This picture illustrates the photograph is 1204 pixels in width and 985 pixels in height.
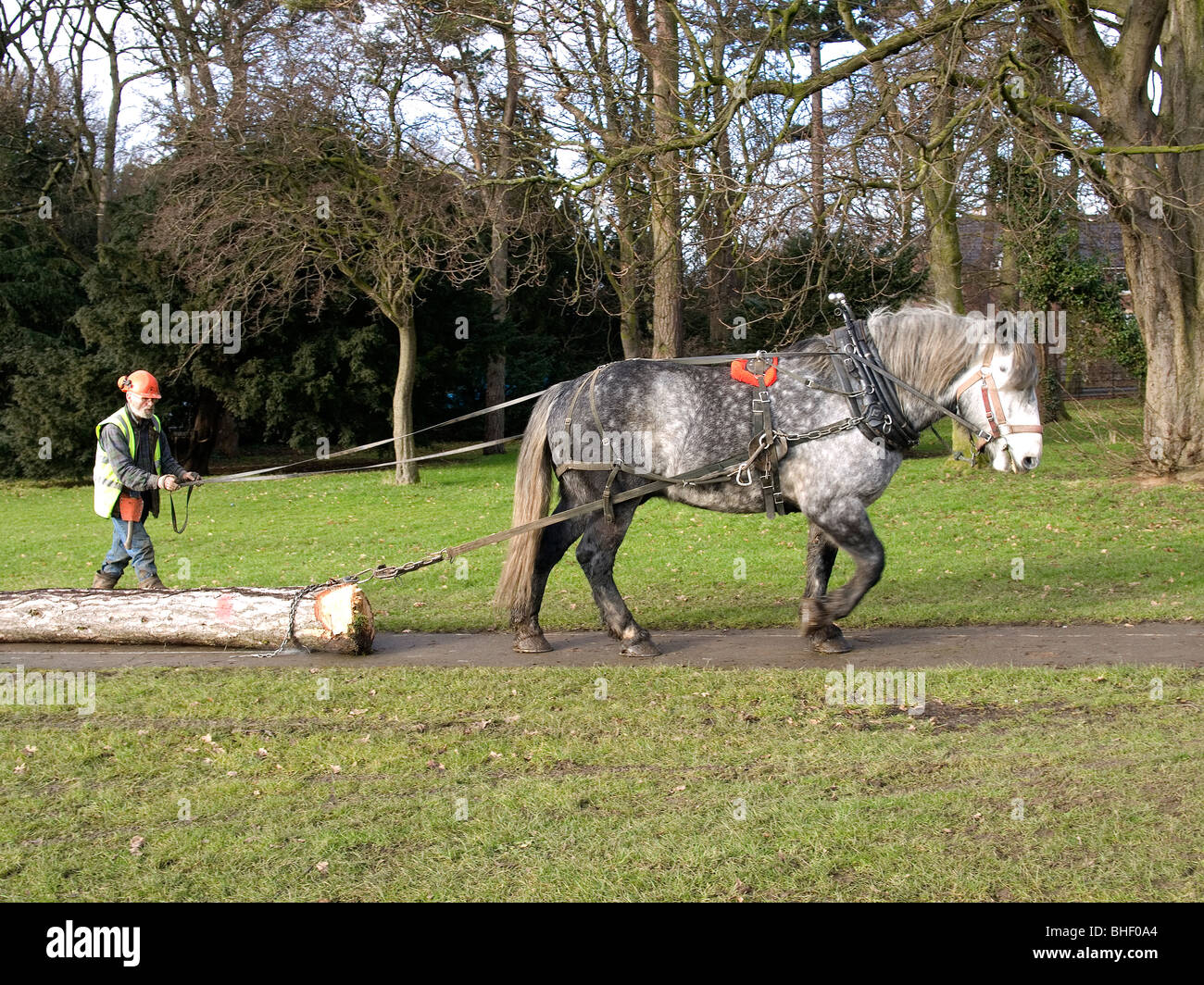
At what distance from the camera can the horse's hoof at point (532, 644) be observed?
816 centimetres

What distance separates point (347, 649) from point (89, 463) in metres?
17.9

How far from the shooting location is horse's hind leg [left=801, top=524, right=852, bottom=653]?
786 centimetres

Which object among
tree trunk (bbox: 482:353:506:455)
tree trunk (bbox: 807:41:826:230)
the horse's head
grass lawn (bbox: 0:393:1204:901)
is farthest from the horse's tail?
tree trunk (bbox: 482:353:506:455)

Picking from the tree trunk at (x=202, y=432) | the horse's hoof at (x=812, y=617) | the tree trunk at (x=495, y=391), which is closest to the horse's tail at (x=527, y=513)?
the horse's hoof at (x=812, y=617)

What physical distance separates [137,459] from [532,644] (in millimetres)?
3797

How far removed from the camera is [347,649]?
323 inches

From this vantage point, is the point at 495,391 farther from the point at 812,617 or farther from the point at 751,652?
the point at 812,617

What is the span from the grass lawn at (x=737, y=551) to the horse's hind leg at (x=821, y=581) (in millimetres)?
943

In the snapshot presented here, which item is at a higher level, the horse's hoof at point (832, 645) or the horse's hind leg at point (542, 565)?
the horse's hind leg at point (542, 565)

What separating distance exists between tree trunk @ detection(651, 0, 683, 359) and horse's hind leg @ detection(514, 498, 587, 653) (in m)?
4.53

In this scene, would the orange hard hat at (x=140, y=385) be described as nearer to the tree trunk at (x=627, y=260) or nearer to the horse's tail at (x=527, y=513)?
the horse's tail at (x=527, y=513)

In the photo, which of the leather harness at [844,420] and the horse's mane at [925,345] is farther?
the horse's mane at [925,345]
